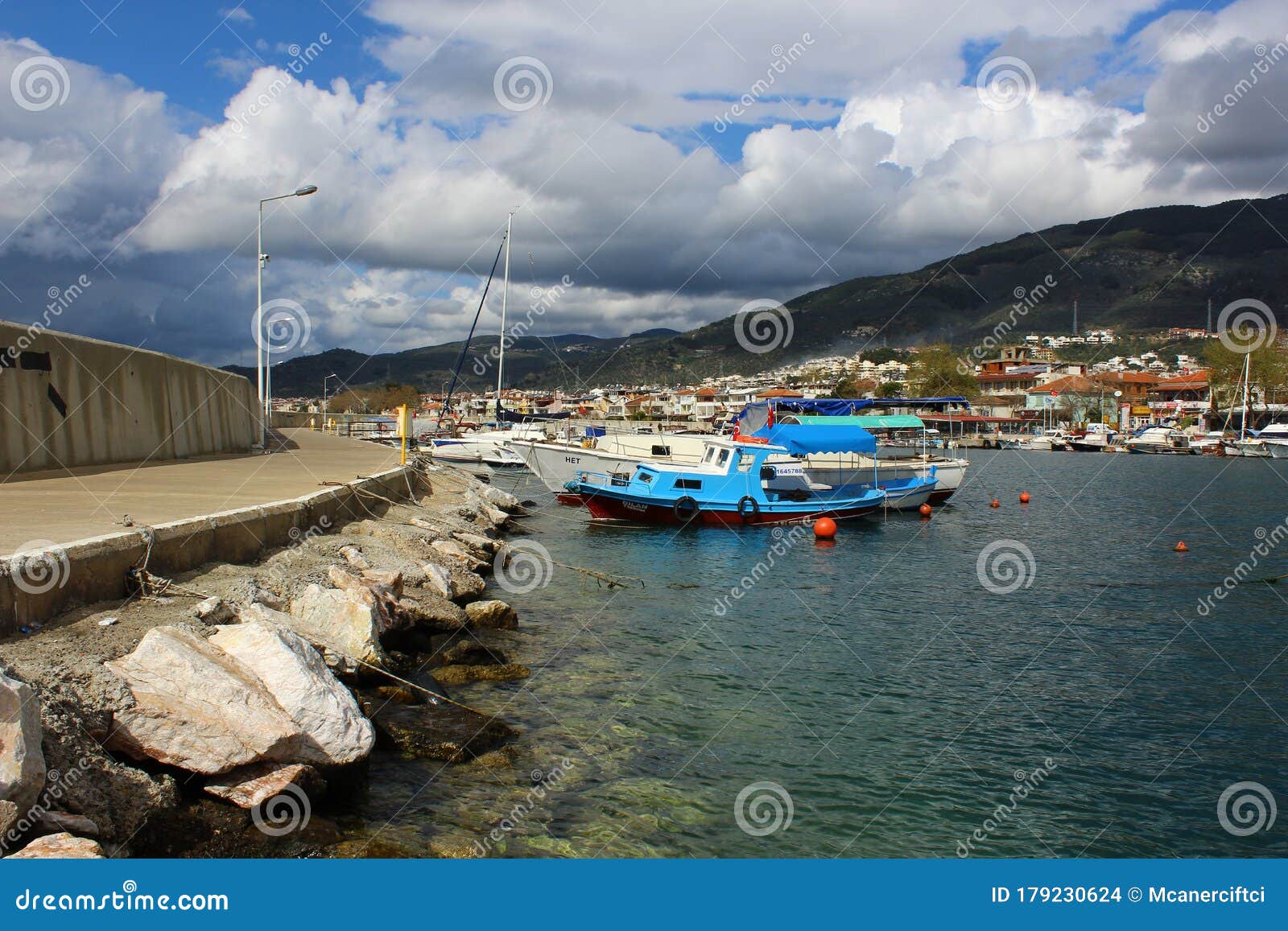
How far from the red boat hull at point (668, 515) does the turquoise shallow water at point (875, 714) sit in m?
5.57

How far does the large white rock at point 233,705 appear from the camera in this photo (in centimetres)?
642

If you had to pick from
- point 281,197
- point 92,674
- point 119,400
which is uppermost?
point 281,197

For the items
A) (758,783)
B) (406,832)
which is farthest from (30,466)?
(758,783)

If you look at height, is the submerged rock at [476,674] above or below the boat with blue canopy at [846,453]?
below

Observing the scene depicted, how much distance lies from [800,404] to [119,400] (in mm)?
36699

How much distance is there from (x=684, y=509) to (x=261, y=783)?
2287 centimetres

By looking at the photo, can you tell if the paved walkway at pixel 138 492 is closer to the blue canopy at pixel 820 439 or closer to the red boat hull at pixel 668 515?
the red boat hull at pixel 668 515

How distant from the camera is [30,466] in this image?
15172 mm

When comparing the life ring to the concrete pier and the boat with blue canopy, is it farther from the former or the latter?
the concrete pier

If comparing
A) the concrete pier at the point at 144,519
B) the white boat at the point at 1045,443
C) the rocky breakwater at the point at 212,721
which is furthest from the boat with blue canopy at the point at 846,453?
the white boat at the point at 1045,443

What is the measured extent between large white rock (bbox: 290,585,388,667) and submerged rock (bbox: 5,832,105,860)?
4.39 meters

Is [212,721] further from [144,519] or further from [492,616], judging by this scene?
[492,616]

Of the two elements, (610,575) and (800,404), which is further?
(800,404)

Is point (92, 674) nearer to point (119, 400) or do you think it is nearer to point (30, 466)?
point (30, 466)
